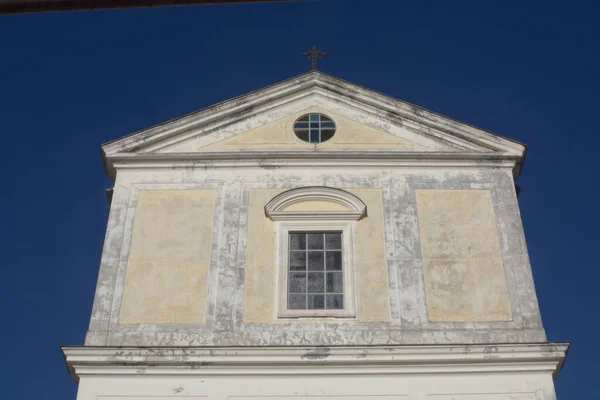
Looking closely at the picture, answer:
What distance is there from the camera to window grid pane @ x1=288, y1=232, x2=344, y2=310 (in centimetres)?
1495

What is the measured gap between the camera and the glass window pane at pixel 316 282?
49.5ft

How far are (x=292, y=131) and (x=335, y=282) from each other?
12.0 feet

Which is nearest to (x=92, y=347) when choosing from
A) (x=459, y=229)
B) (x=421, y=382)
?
(x=421, y=382)

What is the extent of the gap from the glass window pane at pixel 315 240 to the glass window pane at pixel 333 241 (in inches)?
4.3

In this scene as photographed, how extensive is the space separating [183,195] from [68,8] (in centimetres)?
1141

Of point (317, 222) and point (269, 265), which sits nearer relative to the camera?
point (269, 265)

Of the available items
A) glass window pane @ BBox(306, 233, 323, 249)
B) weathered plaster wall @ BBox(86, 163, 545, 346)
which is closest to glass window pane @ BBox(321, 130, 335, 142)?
weathered plaster wall @ BBox(86, 163, 545, 346)

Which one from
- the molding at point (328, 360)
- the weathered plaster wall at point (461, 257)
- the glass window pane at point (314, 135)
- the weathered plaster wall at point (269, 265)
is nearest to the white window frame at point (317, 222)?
the weathered plaster wall at point (269, 265)

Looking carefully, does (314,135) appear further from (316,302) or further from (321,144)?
(316,302)

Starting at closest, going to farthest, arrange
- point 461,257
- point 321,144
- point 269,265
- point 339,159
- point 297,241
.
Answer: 1. point 269,265
2. point 461,257
3. point 297,241
4. point 339,159
5. point 321,144

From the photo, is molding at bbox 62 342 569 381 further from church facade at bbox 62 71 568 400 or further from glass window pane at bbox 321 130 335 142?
glass window pane at bbox 321 130 335 142

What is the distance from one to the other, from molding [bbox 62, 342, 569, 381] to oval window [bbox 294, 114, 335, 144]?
4.86 metres

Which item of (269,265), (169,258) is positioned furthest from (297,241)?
(169,258)

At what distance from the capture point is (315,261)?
15461 millimetres
